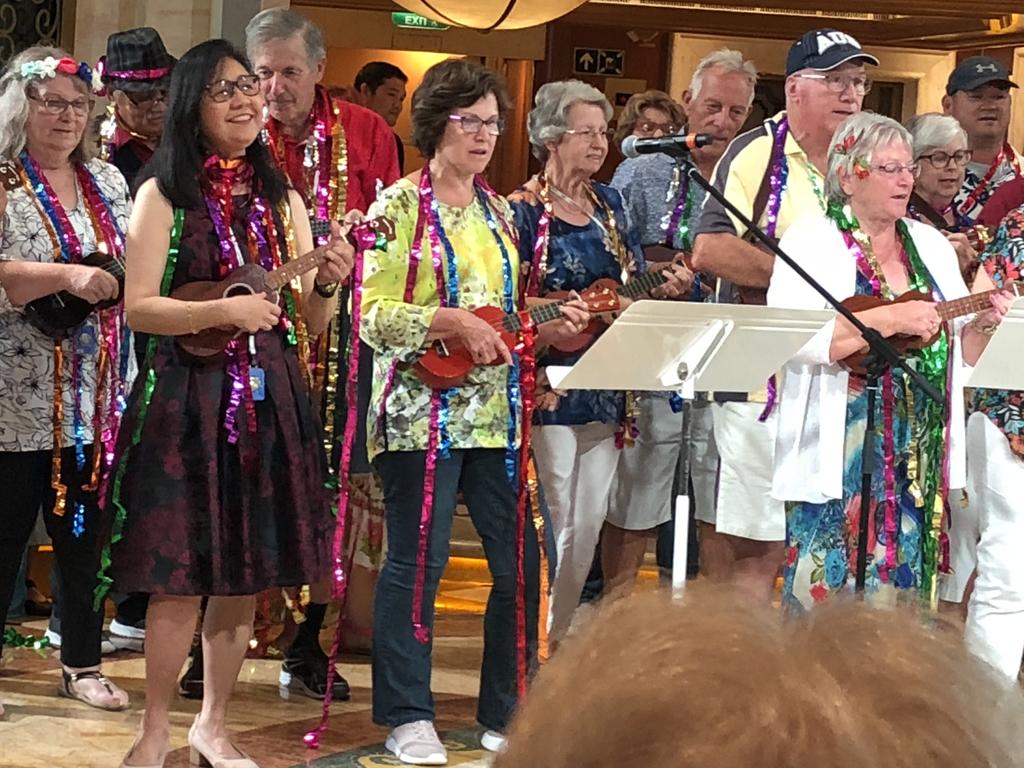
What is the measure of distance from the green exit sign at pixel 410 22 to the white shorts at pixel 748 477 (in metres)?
6.67

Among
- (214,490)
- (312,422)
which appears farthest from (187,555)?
(312,422)

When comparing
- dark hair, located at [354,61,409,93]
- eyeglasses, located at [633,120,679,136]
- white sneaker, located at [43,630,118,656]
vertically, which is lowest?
white sneaker, located at [43,630,118,656]

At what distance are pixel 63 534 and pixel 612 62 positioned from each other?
7227 millimetres

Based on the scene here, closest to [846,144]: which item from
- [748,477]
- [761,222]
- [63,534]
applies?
[761,222]

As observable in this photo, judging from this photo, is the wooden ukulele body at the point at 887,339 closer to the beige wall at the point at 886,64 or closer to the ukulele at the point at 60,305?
the ukulele at the point at 60,305

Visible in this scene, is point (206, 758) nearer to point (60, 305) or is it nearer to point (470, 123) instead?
point (60, 305)

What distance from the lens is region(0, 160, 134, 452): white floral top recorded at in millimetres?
3928

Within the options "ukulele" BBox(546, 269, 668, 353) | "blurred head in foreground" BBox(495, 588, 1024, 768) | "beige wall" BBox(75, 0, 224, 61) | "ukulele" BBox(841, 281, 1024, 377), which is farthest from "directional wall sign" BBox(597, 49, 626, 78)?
"blurred head in foreground" BBox(495, 588, 1024, 768)

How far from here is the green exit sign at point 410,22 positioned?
10.3 meters

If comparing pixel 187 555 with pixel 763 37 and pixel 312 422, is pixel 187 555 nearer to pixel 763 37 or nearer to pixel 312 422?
pixel 312 422

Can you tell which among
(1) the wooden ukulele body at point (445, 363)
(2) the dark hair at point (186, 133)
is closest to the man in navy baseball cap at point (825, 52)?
(1) the wooden ukulele body at point (445, 363)

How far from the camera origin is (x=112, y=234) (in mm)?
4035

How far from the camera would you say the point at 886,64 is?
10.5 meters

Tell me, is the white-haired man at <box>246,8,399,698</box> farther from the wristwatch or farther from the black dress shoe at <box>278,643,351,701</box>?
the wristwatch
